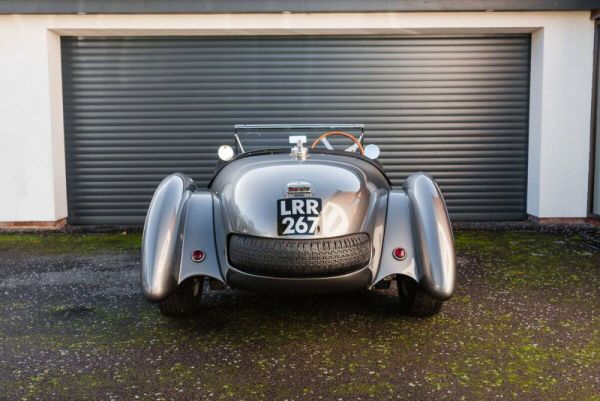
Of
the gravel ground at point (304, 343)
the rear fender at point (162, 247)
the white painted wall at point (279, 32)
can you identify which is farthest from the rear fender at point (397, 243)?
the white painted wall at point (279, 32)

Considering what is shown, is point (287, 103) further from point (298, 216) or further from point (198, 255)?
point (298, 216)

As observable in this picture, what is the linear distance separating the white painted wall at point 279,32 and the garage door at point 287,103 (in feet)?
0.85

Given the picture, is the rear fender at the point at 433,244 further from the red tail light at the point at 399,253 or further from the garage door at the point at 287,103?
the garage door at the point at 287,103

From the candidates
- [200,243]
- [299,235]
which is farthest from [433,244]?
[200,243]

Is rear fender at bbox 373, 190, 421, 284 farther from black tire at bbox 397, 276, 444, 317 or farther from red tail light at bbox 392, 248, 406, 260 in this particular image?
black tire at bbox 397, 276, 444, 317

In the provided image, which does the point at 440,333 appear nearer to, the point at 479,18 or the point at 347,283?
the point at 347,283

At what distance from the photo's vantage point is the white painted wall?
740cm

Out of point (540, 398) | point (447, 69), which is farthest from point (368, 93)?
point (540, 398)

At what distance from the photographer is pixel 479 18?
7.39 metres

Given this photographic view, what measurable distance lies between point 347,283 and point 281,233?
1.46 ft

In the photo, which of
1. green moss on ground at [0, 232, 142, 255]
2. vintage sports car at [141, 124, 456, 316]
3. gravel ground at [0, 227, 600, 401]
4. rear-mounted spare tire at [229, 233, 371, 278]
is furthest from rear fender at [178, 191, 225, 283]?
green moss on ground at [0, 232, 142, 255]

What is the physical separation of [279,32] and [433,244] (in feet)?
16.2

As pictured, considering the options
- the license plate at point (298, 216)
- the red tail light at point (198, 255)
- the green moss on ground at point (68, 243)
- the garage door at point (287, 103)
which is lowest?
the green moss on ground at point (68, 243)

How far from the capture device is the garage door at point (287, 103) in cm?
782
